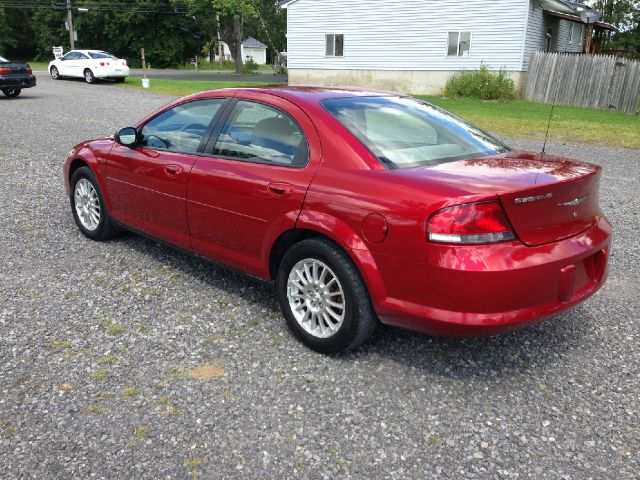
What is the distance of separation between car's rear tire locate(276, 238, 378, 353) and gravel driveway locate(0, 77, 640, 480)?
15cm

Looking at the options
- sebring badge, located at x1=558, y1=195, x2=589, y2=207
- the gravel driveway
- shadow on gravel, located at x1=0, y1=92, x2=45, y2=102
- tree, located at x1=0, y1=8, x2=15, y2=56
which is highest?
tree, located at x1=0, y1=8, x2=15, y2=56

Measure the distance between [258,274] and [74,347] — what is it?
1218mm

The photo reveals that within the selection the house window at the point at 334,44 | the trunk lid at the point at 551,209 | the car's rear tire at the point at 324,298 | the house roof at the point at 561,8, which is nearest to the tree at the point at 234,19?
the house window at the point at 334,44

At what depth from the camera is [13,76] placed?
19.1m

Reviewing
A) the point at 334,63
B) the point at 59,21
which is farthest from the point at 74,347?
→ the point at 59,21

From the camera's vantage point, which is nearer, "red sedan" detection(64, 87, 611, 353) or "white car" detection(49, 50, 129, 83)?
"red sedan" detection(64, 87, 611, 353)

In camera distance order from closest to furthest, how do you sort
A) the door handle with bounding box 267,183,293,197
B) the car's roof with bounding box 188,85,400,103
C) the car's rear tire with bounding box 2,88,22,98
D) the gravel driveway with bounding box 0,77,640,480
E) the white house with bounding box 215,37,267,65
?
1. the gravel driveway with bounding box 0,77,640,480
2. the door handle with bounding box 267,183,293,197
3. the car's roof with bounding box 188,85,400,103
4. the car's rear tire with bounding box 2,88,22,98
5. the white house with bounding box 215,37,267,65

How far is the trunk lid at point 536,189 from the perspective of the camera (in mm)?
2924

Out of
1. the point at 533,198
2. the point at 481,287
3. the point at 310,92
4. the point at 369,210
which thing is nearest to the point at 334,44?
the point at 310,92

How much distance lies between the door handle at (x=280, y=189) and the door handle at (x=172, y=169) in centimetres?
98

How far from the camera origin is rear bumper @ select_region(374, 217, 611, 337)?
9.31 feet

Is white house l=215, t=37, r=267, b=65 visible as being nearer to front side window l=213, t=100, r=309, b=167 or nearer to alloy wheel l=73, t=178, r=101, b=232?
alloy wheel l=73, t=178, r=101, b=232

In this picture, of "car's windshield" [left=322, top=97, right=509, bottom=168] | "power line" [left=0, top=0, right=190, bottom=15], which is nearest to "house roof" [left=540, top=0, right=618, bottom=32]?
"car's windshield" [left=322, top=97, right=509, bottom=168]

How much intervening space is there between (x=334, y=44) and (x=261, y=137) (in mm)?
26381
